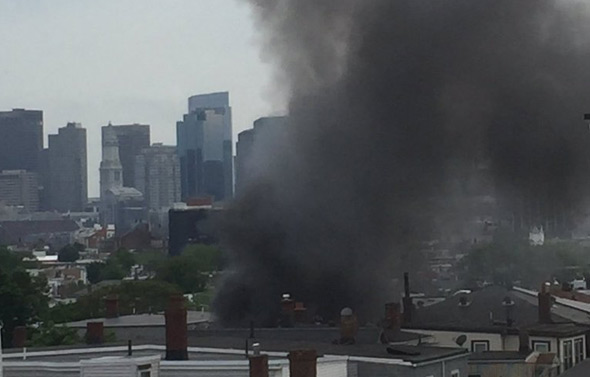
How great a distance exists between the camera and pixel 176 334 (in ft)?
82.8

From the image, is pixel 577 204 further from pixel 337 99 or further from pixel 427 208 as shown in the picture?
pixel 337 99

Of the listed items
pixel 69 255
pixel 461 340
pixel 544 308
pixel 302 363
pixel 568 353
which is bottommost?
pixel 568 353

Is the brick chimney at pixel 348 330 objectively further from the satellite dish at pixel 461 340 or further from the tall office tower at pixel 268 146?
the tall office tower at pixel 268 146

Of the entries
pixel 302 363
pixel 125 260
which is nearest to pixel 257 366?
pixel 302 363

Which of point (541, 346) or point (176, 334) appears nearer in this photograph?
point (176, 334)

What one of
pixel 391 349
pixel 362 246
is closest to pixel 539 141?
pixel 362 246

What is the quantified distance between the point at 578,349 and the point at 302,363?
16899mm

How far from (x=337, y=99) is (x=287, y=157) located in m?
2.78

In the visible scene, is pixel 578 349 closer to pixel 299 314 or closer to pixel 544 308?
pixel 544 308

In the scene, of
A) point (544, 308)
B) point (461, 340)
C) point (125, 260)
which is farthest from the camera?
point (125, 260)

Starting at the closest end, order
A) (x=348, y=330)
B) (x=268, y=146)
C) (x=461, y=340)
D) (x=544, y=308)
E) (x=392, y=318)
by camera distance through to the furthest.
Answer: (x=348, y=330), (x=392, y=318), (x=461, y=340), (x=544, y=308), (x=268, y=146)

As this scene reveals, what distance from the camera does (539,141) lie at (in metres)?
55.7

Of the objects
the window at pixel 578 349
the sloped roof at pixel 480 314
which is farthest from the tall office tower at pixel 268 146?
the window at pixel 578 349

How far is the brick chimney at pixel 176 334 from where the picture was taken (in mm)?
25141
